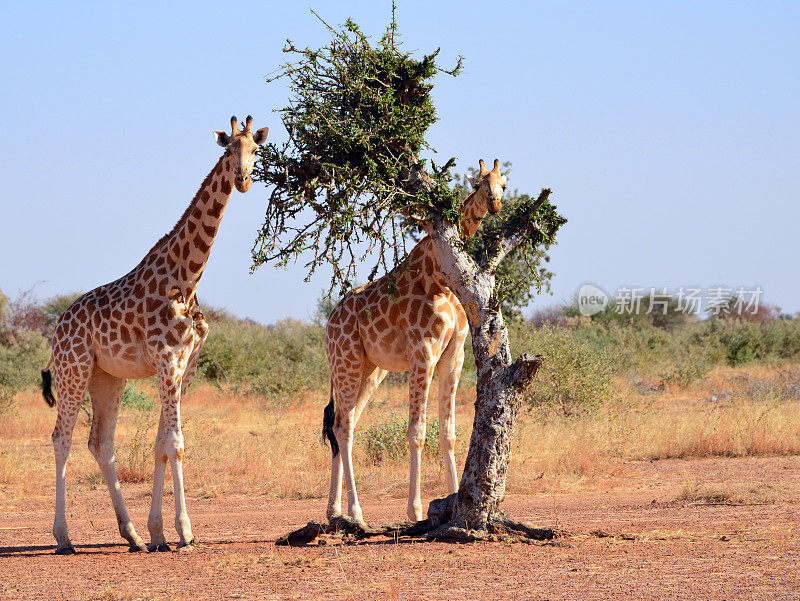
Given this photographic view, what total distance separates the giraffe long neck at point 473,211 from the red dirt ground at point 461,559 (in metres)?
2.81

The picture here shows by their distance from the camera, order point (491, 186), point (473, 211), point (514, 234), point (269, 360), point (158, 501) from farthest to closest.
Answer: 1. point (269, 360)
2. point (473, 211)
3. point (491, 186)
4. point (514, 234)
5. point (158, 501)

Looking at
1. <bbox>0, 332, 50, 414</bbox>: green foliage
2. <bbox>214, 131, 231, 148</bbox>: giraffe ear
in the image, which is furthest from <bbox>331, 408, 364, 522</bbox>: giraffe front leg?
<bbox>0, 332, 50, 414</bbox>: green foliage

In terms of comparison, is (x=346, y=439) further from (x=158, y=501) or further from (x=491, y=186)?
(x=491, y=186)

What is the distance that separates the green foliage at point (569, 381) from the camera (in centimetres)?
1428

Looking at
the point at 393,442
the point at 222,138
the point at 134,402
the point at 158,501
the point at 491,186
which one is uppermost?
the point at 222,138

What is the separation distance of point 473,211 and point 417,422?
203 cm

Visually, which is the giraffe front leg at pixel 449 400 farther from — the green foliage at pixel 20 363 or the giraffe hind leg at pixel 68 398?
the green foliage at pixel 20 363

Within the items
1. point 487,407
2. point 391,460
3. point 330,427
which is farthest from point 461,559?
point 391,460

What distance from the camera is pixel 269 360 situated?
72.1 feet

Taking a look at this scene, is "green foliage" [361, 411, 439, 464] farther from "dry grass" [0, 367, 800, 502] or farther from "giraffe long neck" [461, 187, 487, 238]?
"giraffe long neck" [461, 187, 487, 238]

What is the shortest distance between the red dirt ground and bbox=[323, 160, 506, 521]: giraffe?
868 millimetres

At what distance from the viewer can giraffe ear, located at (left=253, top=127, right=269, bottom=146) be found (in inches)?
284

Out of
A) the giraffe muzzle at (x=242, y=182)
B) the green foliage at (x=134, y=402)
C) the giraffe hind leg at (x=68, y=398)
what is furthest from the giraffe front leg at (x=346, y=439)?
the green foliage at (x=134, y=402)

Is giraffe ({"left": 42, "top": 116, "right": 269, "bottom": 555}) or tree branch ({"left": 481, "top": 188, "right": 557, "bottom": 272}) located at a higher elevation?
tree branch ({"left": 481, "top": 188, "right": 557, "bottom": 272})
